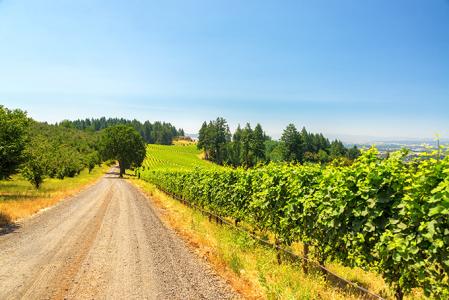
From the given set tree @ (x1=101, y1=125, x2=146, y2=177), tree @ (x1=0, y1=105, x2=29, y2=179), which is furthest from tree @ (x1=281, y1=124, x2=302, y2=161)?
tree @ (x1=0, y1=105, x2=29, y2=179)

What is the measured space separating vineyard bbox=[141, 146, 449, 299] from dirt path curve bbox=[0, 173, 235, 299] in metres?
3.30

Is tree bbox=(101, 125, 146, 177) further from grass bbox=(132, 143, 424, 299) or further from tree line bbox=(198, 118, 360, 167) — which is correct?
grass bbox=(132, 143, 424, 299)

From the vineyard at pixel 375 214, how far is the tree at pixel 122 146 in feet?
302

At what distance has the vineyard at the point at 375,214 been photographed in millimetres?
5594

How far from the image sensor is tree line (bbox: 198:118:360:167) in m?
118

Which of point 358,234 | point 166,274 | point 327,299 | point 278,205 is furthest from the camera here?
point 278,205

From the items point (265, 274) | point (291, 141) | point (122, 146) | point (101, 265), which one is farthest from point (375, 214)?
point (291, 141)

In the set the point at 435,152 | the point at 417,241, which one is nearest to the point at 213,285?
the point at 417,241

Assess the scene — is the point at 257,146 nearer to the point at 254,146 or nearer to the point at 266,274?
the point at 254,146

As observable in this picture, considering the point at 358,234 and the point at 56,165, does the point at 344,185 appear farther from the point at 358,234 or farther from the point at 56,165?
the point at 56,165

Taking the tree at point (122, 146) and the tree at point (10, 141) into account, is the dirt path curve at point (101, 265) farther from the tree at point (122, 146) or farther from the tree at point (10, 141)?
the tree at point (122, 146)

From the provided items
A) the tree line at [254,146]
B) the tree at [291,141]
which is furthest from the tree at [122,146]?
the tree at [291,141]

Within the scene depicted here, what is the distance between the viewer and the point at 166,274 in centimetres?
1016

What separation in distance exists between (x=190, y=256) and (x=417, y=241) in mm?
8707
